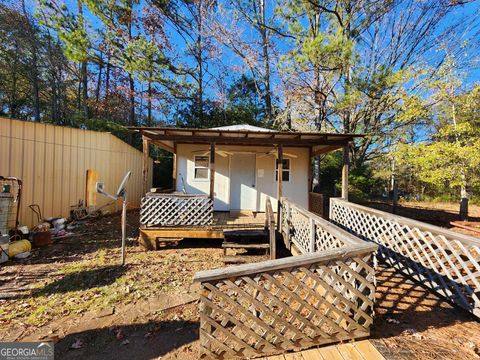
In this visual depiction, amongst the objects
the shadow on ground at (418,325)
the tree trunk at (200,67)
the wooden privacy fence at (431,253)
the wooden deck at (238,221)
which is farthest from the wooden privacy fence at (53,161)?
the wooden privacy fence at (431,253)

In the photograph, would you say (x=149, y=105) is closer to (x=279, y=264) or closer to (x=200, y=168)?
(x=200, y=168)

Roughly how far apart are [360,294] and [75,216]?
9.22 meters

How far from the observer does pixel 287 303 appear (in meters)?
2.37

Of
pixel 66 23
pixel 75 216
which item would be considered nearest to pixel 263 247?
pixel 75 216

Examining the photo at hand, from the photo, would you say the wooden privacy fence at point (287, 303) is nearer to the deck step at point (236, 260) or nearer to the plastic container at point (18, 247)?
the deck step at point (236, 260)

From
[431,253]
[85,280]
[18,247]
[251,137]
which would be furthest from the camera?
[251,137]

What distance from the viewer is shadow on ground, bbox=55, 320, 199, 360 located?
2.67m

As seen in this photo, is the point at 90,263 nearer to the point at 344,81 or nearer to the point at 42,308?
the point at 42,308

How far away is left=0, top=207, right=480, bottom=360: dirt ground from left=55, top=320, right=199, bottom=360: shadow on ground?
0.4 inches

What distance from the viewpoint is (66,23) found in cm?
1161

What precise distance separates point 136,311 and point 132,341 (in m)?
0.62

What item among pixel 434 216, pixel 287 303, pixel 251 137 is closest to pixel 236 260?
pixel 287 303

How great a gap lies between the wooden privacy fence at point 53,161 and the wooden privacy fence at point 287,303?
702 cm

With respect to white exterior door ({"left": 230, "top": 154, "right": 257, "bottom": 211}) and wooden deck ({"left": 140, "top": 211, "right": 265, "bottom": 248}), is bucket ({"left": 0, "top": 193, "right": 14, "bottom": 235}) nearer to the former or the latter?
wooden deck ({"left": 140, "top": 211, "right": 265, "bottom": 248})
